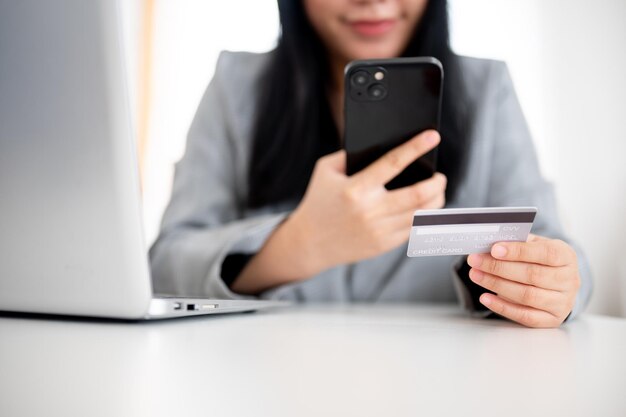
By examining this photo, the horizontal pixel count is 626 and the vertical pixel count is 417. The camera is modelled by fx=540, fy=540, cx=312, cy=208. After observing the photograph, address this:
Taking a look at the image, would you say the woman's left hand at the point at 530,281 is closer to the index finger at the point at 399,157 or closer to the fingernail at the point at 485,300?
the fingernail at the point at 485,300

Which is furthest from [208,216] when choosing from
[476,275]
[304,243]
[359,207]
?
[476,275]

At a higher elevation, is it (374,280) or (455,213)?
(455,213)

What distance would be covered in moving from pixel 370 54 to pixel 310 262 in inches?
17.7

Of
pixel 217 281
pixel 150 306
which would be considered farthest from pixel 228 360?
pixel 217 281

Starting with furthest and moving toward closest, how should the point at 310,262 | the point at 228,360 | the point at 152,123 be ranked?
Answer: the point at 152,123, the point at 310,262, the point at 228,360

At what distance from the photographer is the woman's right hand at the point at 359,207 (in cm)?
68

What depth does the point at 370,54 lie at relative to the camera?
1032 mm

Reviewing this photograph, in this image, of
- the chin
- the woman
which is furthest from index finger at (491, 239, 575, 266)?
the chin

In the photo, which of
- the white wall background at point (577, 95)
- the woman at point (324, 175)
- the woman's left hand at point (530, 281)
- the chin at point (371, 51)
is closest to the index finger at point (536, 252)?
the woman's left hand at point (530, 281)

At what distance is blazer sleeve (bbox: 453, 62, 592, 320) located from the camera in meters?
0.90

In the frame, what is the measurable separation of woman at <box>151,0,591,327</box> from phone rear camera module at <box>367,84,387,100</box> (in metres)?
0.07

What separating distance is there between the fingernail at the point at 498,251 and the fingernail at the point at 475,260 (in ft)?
0.07

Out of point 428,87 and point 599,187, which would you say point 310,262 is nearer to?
point 428,87

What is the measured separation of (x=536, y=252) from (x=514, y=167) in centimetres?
57
